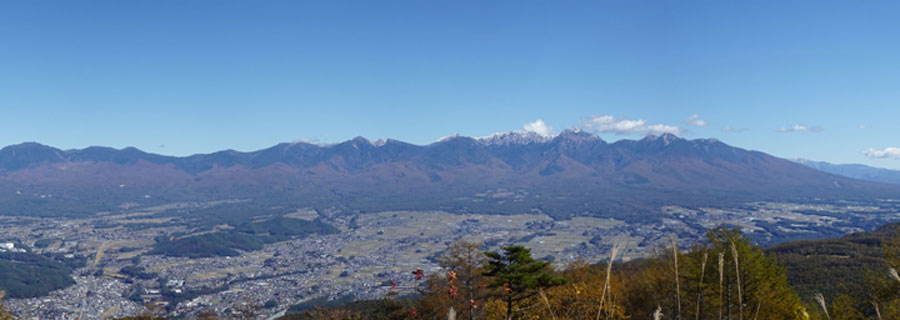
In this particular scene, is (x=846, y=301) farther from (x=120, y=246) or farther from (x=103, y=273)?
(x=120, y=246)

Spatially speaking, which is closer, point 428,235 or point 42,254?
point 42,254

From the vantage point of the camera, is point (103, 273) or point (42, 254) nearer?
point (103, 273)

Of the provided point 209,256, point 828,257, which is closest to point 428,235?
point 209,256

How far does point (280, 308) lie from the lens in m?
89.3

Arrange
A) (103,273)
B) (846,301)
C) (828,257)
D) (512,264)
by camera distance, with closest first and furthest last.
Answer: (512,264) → (846,301) → (828,257) → (103,273)

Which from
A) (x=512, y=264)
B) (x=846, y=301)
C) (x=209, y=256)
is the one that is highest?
(x=512, y=264)

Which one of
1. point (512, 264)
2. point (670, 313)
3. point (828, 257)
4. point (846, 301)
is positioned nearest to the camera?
point (512, 264)

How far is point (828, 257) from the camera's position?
80.9 metres

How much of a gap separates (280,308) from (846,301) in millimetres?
83874

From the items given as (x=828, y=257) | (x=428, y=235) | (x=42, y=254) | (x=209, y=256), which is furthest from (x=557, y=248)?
(x=42, y=254)

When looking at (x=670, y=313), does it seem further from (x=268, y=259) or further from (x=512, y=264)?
(x=268, y=259)

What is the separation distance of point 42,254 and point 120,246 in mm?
19944

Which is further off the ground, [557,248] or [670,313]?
[670,313]

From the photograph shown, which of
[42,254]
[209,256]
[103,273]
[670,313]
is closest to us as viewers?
[670,313]
